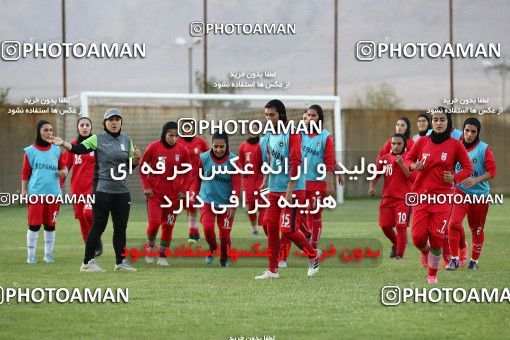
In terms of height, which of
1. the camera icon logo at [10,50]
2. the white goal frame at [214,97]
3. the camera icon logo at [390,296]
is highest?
the camera icon logo at [10,50]

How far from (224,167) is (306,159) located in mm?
1195

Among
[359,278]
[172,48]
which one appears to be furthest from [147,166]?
[172,48]

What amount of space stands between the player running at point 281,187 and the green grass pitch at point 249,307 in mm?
462

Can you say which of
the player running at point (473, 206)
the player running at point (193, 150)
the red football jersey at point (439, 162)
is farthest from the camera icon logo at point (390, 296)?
the player running at point (193, 150)

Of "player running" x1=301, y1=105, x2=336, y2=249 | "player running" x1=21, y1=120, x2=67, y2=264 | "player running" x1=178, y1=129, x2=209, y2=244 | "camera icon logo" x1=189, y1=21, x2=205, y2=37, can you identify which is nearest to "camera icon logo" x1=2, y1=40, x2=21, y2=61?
"camera icon logo" x1=189, y1=21, x2=205, y2=37

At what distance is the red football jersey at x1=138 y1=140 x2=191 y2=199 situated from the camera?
15.9 metres

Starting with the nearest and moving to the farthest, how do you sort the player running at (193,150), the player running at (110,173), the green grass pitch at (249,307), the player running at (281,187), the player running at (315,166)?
the green grass pitch at (249,307) → the player running at (281,187) → the player running at (110,173) → the player running at (315,166) → the player running at (193,150)

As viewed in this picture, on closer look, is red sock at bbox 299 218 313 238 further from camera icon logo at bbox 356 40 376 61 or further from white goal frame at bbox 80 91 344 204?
camera icon logo at bbox 356 40 376 61

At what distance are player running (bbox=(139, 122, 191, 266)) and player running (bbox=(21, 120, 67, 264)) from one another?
58.0 inches

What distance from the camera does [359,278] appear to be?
1355 cm

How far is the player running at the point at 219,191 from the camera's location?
15.4m

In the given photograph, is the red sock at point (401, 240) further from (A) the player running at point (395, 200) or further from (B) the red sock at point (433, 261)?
(B) the red sock at point (433, 261)

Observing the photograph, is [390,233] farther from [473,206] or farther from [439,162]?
[439,162]

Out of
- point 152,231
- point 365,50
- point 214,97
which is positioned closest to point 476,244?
point 152,231
